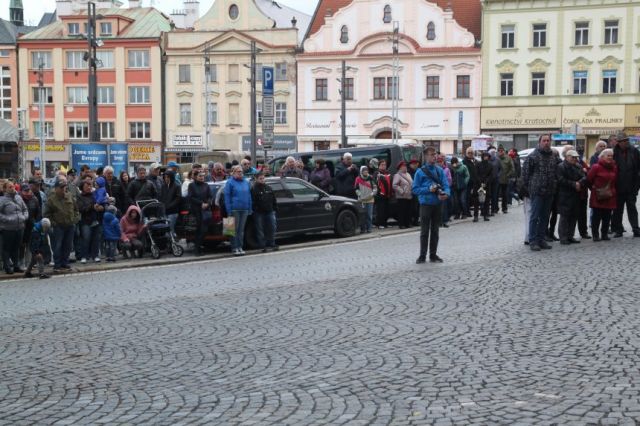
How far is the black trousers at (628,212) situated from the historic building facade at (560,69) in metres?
42.4

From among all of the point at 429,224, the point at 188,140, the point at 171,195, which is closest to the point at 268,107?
the point at 171,195

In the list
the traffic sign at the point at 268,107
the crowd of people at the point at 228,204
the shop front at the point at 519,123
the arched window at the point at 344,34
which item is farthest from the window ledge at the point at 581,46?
the crowd of people at the point at 228,204

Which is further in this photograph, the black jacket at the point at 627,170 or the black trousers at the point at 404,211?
the black trousers at the point at 404,211

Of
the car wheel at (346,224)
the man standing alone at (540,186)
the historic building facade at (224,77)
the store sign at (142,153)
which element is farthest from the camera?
the historic building facade at (224,77)

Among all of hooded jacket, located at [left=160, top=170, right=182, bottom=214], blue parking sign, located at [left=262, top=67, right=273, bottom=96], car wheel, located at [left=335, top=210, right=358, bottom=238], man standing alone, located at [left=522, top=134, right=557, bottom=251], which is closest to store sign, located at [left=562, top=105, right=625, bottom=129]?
blue parking sign, located at [left=262, top=67, right=273, bottom=96]

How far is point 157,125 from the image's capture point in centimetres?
6675

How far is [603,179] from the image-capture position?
637 inches

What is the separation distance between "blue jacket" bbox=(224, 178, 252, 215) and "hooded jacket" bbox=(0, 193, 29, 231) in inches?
164

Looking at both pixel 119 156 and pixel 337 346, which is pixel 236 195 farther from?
pixel 337 346

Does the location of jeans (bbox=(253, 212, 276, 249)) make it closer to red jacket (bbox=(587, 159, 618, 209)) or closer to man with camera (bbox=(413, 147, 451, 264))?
man with camera (bbox=(413, 147, 451, 264))

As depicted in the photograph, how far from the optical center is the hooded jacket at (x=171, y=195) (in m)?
18.8

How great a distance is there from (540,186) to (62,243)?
9.06 meters

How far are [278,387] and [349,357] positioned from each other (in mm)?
1102

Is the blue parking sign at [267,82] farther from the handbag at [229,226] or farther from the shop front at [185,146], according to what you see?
the shop front at [185,146]
